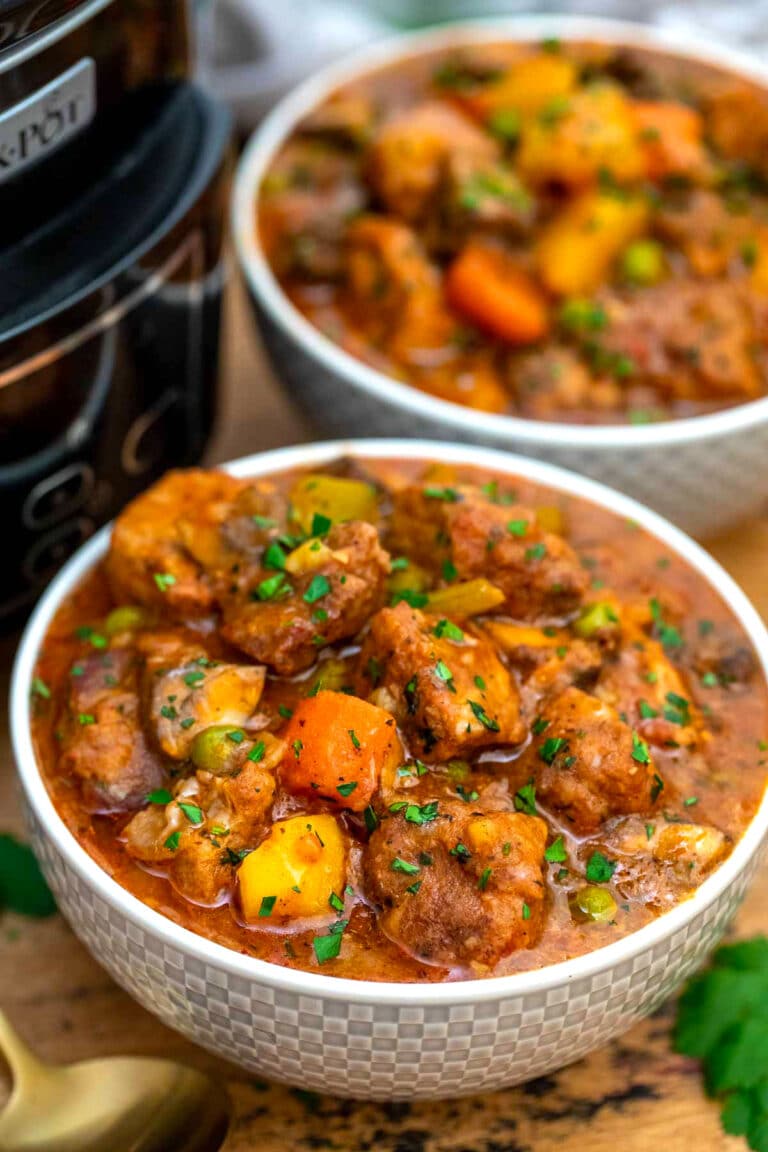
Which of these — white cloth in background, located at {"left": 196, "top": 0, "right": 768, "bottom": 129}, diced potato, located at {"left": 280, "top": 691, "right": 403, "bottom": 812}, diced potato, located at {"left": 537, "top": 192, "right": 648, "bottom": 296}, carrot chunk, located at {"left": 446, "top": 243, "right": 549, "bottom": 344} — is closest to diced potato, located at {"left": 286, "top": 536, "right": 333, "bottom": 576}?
diced potato, located at {"left": 280, "top": 691, "right": 403, "bottom": 812}

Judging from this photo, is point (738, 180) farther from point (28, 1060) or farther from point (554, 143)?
point (28, 1060)

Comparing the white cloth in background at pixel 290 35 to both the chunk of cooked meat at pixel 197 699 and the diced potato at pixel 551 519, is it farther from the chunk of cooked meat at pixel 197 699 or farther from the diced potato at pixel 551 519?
the chunk of cooked meat at pixel 197 699

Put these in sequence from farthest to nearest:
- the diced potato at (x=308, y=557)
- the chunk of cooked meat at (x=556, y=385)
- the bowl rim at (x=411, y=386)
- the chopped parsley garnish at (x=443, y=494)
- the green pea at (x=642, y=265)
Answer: the green pea at (x=642, y=265)
the chunk of cooked meat at (x=556, y=385)
the bowl rim at (x=411, y=386)
the chopped parsley garnish at (x=443, y=494)
the diced potato at (x=308, y=557)

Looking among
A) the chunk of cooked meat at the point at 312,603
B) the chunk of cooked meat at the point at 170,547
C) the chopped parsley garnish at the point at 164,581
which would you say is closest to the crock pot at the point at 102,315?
the chunk of cooked meat at the point at 170,547

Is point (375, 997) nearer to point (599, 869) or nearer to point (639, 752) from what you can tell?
point (599, 869)

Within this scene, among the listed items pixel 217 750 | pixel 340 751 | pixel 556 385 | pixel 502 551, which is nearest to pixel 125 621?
pixel 217 750
